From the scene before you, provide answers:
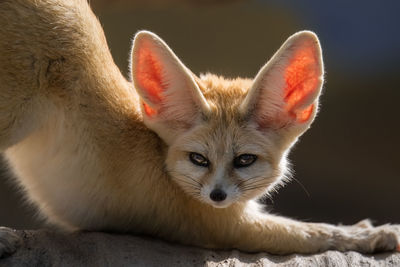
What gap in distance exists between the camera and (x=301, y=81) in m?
3.84

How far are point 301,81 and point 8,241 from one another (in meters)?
1.80

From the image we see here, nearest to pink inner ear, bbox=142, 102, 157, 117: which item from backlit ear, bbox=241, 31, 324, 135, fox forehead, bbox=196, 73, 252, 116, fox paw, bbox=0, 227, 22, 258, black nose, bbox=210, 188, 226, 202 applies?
fox forehead, bbox=196, 73, 252, 116

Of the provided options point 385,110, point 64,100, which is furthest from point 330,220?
point 64,100

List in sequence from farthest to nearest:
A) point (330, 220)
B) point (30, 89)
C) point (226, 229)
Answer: point (330, 220) < point (226, 229) < point (30, 89)

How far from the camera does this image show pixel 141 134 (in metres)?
4.00

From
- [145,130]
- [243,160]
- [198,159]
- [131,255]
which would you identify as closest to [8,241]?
[131,255]

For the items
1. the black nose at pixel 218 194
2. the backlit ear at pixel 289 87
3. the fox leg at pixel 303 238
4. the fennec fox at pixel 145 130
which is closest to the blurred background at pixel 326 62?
the fox leg at pixel 303 238

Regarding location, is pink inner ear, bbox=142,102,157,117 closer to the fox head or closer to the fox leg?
the fox head

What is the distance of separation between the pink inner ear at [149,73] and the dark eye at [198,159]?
0.37m

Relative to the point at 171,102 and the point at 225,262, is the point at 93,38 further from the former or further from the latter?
the point at 225,262

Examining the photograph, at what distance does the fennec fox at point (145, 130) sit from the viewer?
3.67m

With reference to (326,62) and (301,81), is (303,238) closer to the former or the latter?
(301,81)

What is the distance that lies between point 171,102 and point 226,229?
2.70 ft

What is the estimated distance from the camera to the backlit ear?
371cm
